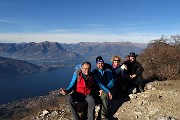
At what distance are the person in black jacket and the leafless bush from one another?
366 centimetres

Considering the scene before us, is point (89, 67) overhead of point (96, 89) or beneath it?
overhead

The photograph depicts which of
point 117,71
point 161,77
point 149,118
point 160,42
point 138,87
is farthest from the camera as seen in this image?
point 160,42

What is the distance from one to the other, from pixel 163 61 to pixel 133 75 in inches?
312

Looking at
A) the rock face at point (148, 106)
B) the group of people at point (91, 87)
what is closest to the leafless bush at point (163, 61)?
the rock face at point (148, 106)

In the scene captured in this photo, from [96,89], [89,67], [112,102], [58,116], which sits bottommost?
[58,116]

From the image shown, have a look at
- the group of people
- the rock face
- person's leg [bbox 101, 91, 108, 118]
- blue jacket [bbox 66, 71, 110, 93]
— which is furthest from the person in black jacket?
person's leg [bbox 101, 91, 108, 118]

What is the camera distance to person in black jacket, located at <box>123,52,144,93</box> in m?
12.0

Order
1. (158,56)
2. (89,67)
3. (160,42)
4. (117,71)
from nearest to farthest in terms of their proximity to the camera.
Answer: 1. (89,67)
2. (117,71)
3. (158,56)
4. (160,42)

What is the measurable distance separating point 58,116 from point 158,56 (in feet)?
36.5

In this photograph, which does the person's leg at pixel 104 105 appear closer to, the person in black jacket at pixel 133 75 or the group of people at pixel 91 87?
the group of people at pixel 91 87

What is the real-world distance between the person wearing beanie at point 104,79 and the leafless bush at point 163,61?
626cm

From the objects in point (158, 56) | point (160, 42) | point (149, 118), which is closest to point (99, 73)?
point (149, 118)

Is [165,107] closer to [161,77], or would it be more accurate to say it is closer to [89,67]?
[89,67]

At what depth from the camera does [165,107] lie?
10070mm
